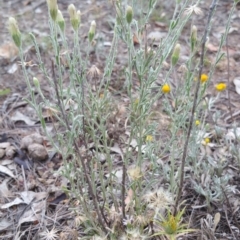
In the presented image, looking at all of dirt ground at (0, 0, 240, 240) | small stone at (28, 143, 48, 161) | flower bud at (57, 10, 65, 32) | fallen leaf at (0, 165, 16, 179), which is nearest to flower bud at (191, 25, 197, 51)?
flower bud at (57, 10, 65, 32)

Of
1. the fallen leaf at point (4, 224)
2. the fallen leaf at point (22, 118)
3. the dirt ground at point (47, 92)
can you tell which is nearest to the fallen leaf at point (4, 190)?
the dirt ground at point (47, 92)

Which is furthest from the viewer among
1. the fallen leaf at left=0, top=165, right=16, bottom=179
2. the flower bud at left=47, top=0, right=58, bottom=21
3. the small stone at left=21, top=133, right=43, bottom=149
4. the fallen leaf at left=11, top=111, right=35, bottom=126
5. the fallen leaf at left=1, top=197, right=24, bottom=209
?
the fallen leaf at left=11, top=111, right=35, bottom=126

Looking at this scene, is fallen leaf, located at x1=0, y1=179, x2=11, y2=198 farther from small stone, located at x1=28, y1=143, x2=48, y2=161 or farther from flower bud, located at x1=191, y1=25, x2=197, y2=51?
flower bud, located at x1=191, y1=25, x2=197, y2=51

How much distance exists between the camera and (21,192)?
2281 mm

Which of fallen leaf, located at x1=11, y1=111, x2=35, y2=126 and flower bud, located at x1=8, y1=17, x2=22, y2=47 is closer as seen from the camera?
flower bud, located at x1=8, y1=17, x2=22, y2=47

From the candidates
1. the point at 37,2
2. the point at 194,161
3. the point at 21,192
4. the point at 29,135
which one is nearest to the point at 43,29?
the point at 37,2

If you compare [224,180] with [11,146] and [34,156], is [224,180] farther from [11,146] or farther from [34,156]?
[11,146]

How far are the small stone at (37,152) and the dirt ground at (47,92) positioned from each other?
3 centimetres

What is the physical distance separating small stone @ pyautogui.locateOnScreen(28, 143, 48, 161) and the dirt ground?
0.11 ft

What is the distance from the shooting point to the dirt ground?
2.09m

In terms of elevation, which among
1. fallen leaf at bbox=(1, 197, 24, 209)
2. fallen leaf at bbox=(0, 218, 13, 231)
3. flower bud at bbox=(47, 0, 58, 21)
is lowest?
fallen leaf at bbox=(0, 218, 13, 231)

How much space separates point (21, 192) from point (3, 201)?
100mm

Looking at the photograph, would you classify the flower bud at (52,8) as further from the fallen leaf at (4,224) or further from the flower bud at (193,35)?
the fallen leaf at (4,224)

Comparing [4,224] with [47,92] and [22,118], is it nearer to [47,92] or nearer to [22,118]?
[22,118]
